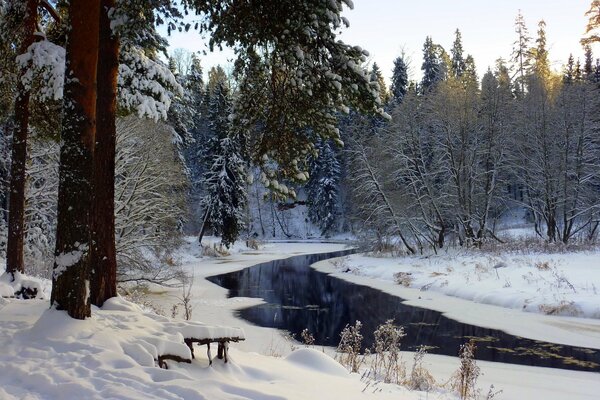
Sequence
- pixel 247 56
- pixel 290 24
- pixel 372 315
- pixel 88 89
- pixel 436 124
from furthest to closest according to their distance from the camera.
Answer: pixel 436 124 < pixel 372 315 < pixel 247 56 < pixel 290 24 < pixel 88 89

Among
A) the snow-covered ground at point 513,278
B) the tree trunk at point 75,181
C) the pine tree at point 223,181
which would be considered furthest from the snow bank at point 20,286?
the pine tree at point 223,181

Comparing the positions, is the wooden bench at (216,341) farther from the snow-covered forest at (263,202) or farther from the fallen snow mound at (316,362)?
the fallen snow mound at (316,362)

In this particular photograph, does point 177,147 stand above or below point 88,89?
above

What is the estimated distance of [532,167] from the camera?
3033 cm

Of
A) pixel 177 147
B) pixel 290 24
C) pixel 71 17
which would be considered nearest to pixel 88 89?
pixel 71 17

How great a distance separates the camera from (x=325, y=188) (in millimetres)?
59156

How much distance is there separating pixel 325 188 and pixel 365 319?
4319 centimetres

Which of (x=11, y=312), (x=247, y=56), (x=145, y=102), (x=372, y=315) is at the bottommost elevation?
(x=372, y=315)

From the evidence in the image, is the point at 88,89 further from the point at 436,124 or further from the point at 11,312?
the point at 436,124

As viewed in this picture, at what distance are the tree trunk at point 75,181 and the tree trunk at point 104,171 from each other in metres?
1.02

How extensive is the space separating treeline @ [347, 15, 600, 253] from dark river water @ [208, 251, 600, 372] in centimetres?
769

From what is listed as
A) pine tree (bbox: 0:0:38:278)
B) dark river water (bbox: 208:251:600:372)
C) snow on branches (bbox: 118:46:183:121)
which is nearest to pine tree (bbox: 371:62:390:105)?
snow on branches (bbox: 118:46:183:121)

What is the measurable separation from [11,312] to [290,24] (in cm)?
536

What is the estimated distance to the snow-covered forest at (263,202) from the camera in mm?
5777
